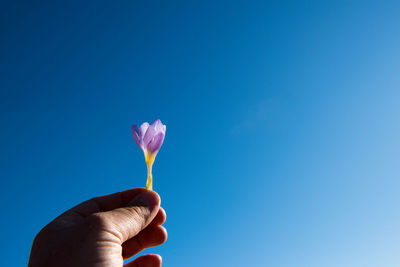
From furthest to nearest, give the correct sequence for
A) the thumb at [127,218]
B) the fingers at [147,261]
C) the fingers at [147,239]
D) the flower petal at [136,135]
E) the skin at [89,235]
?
the fingers at [147,261] → the fingers at [147,239] → the flower petal at [136,135] → the thumb at [127,218] → the skin at [89,235]

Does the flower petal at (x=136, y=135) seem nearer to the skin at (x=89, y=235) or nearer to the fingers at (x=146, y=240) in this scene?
the skin at (x=89, y=235)

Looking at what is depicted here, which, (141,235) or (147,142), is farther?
(141,235)

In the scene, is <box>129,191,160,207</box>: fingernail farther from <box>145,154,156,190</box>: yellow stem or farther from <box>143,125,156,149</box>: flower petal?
<box>143,125,156,149</box>: flower petal

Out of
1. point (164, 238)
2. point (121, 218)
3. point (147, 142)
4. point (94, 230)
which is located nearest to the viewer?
point (94, 230)


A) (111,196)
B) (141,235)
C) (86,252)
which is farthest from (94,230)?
(141,235)

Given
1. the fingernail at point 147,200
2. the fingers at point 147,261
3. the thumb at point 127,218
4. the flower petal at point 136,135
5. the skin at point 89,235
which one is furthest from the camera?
the fingers at point 147,261

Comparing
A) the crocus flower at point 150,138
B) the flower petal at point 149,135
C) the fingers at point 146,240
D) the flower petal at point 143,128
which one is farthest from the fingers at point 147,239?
the flower petal at point 143,128

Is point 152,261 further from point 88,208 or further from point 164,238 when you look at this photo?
point 88,208
